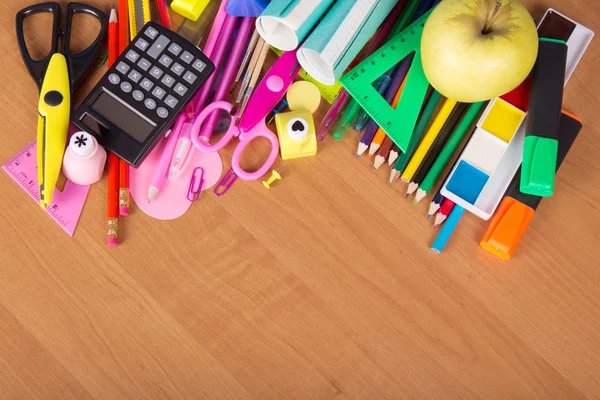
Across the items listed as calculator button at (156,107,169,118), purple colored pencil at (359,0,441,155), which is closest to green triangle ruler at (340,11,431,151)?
purple colored pencil at (359,0,441,155)

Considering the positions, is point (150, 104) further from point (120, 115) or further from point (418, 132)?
point (418, 132)

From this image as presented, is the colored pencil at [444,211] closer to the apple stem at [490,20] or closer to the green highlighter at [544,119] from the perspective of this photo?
the green highlighter at [544,119]

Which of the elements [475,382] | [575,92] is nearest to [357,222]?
[475,382]

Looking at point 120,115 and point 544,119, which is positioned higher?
point 544,119

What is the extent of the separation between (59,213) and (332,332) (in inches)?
14.0

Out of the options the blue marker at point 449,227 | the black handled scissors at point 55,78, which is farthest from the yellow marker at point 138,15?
the blue marker at point 449,227

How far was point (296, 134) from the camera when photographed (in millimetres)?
702

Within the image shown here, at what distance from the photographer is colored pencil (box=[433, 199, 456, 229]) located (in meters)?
0.71

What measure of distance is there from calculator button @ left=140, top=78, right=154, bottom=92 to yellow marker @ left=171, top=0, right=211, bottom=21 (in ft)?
0.39

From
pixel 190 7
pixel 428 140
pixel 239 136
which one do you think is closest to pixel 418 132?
pixel 428 140

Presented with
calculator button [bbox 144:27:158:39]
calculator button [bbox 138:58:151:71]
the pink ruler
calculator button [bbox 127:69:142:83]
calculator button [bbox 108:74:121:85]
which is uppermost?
calculator button [bbox 144:27:158:39]

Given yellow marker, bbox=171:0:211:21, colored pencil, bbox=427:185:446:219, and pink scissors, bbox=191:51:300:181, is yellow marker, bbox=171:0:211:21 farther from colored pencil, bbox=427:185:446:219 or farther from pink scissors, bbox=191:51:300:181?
colored pencil, bbox=427:185:446:219

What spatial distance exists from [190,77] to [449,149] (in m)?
0.34

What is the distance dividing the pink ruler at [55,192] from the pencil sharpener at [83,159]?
0.02 meters
